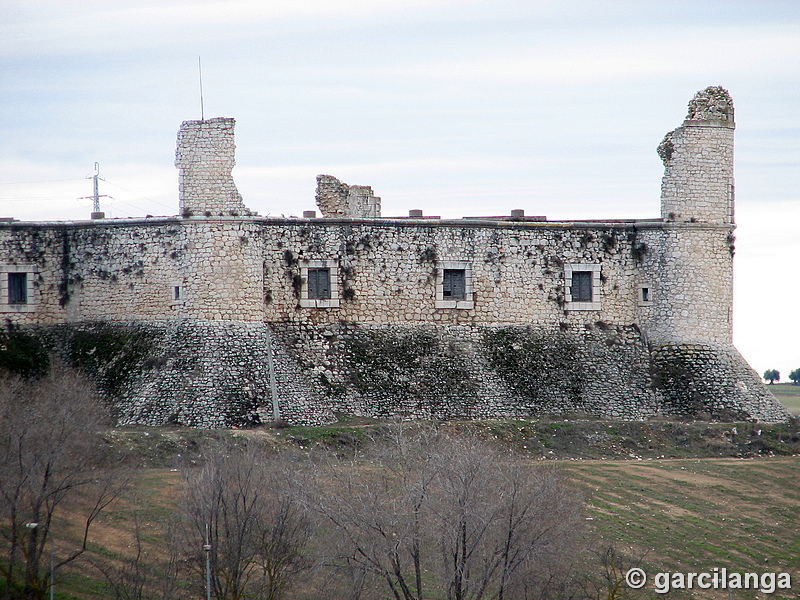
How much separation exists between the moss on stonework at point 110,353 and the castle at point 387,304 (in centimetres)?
5

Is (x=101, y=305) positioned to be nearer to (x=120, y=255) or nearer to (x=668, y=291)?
(x=120, y=255)

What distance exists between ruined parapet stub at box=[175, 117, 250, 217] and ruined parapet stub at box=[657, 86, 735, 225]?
43.8ft

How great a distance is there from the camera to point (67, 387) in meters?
33.4

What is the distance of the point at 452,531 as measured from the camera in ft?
89.2

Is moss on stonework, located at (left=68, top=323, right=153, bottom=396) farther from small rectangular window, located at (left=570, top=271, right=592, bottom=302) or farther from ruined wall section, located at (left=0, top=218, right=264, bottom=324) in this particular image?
small rectangular window, located at (left=570, top=271, right=592, bottom=302)

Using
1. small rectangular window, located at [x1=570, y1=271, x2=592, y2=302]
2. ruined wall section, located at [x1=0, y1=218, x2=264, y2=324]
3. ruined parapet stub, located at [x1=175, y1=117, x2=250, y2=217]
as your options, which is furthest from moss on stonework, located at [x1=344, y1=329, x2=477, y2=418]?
ruined parapet stub, located at [x1=175, y1=117, x2=250, y2=217]

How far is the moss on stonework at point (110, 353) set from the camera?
1486 inches

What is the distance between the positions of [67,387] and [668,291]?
18.4 m

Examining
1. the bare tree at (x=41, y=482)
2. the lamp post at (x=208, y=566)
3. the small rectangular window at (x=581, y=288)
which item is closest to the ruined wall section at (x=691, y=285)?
the small rectangular window at (x=581, y=288)

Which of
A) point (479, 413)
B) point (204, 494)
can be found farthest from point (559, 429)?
point (204, 494)

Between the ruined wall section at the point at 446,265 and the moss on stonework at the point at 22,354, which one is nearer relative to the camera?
the moss on stonework at the point at 22,354

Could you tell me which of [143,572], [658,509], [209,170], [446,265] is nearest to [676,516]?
[658,509]

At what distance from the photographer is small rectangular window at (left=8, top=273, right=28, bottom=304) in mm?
39781

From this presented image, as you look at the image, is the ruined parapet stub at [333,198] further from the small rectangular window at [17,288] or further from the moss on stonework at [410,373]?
the small rectangular window at [17,288]
